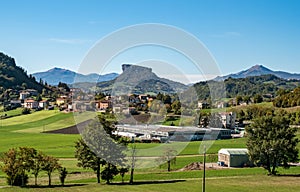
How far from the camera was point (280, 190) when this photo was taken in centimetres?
2808

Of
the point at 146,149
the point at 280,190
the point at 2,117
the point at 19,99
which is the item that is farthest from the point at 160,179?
the point at 19,99

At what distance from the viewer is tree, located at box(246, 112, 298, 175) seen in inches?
1441

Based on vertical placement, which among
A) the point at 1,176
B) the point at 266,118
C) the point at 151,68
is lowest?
the point at 1,176

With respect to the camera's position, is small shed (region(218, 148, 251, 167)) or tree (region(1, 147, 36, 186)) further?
small shed (region(218, 148, 251, 167))

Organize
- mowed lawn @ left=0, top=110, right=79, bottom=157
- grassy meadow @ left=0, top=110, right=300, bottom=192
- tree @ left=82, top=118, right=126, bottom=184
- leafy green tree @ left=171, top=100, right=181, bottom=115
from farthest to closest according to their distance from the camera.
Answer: leafy green tree @ left=171, top=100, right=181, bottom=115, mowed lawn @ left=0, top=110, right=79, bottom=157, tree @ left=82, top=118, right=126, bottom=184, grassy meadow @ left=0, top=110, right=300, bottom=192

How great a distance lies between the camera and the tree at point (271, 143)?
36.6 m

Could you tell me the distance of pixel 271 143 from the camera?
120ft

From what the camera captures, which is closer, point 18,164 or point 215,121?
point 18,164

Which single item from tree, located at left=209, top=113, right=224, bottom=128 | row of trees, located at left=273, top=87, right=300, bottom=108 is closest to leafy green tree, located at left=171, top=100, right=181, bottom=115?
tree, located at left=209, top=113, right=224, bottom=128

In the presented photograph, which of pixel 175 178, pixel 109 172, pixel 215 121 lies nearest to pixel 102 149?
pixel 109 172

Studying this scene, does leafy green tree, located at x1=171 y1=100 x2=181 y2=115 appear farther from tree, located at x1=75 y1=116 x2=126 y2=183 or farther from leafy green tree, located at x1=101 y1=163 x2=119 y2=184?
leafy green tree, located at x1=101 y1=163 x2=119 y2=184

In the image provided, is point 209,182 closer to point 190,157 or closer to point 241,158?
point 241,158

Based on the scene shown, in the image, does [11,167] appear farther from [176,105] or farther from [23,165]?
[176,105]

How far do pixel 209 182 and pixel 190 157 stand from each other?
58.0 feet
